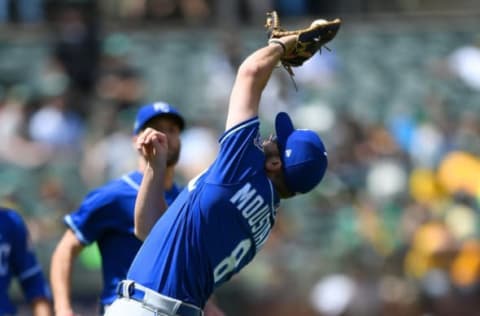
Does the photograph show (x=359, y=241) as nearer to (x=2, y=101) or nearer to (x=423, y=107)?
(x=423, y=107)

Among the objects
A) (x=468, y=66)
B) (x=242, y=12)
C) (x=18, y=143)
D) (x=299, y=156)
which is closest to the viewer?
(x=299, y=156)

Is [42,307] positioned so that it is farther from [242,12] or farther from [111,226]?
[242,12]

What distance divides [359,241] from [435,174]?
137cm

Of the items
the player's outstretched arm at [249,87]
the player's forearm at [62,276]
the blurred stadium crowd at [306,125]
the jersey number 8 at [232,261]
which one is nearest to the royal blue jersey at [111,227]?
the player's forearm at [62,276]

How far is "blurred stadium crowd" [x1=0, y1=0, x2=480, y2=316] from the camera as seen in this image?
12484 millimetres

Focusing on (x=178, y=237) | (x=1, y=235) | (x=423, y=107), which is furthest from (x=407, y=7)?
(x=178, y=237)

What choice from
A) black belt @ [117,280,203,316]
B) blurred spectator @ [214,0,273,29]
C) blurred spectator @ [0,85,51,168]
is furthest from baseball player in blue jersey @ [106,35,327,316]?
blurred spectator @ [214,0,273,29]

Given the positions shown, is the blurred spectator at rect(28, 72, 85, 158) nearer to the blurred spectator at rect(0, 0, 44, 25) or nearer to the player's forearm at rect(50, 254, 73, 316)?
the blurred spectator at rect(0, 0, 44, 25)

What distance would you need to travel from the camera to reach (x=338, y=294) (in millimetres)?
12391

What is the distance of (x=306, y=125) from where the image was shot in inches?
595

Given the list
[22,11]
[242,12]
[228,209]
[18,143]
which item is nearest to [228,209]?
[228,209]

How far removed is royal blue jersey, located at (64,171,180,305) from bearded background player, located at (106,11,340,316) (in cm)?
133

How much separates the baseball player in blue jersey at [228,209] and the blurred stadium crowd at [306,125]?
20.1 ft

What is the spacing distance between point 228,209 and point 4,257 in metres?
2.35
